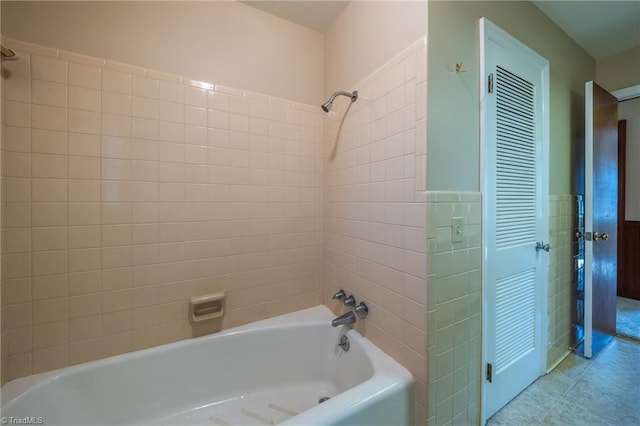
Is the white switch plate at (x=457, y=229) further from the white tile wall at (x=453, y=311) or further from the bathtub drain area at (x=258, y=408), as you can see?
the bathtub drain area at (x=258, y=408)

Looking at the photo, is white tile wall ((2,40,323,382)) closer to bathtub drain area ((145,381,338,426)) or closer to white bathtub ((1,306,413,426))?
white bathtub ((1,306,413,426))

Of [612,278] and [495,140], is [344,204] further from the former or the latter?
[612,278]

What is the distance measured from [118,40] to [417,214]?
5.42 ft

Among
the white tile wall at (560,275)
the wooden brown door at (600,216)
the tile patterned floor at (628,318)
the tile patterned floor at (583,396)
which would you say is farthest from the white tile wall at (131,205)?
the tile patterned floor at (628,318)

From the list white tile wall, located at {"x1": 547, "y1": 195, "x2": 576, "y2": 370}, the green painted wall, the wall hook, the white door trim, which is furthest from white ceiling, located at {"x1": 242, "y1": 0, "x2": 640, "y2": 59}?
white tile wall, located at {"x1": 547, "y1": 195, "x2": 576, "y2": 370}

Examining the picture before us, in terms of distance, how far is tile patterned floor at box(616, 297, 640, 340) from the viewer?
6.85 ft

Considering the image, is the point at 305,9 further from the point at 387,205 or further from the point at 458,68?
the point at 387,205

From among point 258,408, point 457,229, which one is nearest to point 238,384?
point 258,408

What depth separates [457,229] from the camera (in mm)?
1095

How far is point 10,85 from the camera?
1.03m

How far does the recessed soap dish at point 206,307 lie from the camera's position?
1.36m

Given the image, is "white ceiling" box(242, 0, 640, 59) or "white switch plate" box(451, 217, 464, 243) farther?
"white ceiling" box(242, 0, 640, 59)

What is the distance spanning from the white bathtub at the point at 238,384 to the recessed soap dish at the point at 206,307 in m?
0.12

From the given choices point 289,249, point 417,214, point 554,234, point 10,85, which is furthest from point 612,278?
point 10,85
